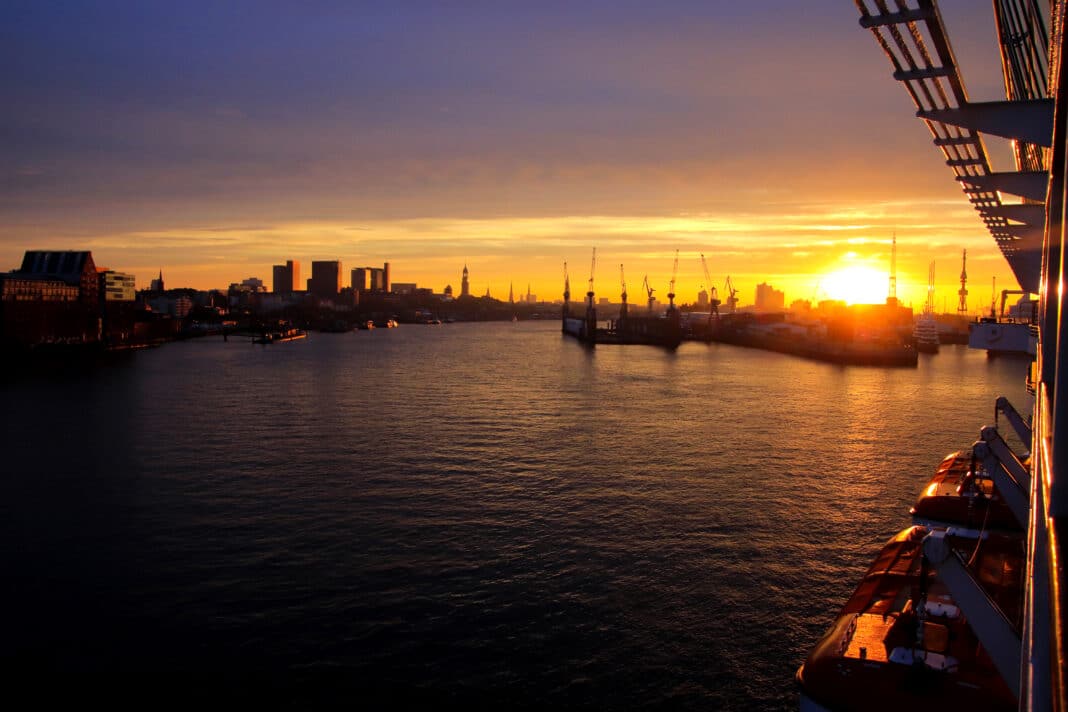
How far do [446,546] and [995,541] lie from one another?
7.06 meters

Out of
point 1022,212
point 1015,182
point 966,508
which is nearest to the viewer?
point 1015,182

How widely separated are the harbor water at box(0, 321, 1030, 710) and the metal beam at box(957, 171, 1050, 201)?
5.05m

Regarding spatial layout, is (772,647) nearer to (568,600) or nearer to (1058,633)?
(568,600)

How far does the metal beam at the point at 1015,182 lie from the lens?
520 cm

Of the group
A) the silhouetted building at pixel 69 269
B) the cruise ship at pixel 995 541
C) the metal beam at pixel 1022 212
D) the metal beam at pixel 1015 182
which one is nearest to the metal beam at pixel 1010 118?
the cruise ship at pixel 995 541

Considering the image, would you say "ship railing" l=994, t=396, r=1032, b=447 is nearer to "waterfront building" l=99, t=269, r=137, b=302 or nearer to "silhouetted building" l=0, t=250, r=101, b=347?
"silhouetted building" l=0, t=250, r=101, b=347

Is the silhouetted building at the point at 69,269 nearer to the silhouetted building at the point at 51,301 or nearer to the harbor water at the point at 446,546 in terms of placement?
the silhouetted building at the point at 51,301

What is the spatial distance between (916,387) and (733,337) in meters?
48.9

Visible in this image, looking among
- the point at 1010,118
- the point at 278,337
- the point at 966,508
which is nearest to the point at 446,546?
the point at 966,508

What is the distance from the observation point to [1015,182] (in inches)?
219

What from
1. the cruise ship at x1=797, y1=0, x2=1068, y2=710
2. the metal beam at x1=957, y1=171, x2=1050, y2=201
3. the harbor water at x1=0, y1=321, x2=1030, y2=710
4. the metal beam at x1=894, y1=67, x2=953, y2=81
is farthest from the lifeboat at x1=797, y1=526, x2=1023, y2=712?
the metal beam at x1=894, y1=67, x2=953, y2=81

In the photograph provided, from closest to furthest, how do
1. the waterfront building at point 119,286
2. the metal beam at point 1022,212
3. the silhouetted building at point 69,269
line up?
the metal beam at point 1022,212 → the silhouetted building at point 69,269 → the waterfront building at point 119,286

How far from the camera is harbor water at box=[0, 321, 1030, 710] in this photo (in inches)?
318

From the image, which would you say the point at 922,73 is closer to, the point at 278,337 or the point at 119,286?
the point at 278,337
